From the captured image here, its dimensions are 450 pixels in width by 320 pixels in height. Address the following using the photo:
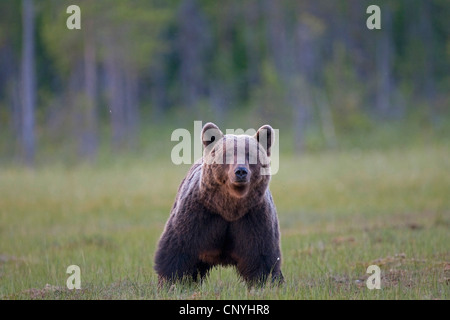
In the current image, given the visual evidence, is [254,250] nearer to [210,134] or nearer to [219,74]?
[210,134]

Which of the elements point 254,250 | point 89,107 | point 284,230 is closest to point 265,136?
point 254,250

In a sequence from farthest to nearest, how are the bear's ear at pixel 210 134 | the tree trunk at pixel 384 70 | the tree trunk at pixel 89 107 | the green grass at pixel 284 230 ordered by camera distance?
1. the tree trunk at pixel 384 70
2. the tree trunk at pixel 89 107
3. the green grass at pixel 284 230
4. the bear's ear at pixel 210 134

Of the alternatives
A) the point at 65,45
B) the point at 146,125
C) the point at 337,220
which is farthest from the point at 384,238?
the point at 146,125

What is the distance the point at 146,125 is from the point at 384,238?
119 feet

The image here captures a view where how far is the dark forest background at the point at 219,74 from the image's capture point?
31703 millimetres

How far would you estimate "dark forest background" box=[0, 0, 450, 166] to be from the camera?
1248 inches

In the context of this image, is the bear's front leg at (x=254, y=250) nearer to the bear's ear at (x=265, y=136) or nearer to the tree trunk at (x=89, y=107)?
the bear's ear at (x=265, y=136)

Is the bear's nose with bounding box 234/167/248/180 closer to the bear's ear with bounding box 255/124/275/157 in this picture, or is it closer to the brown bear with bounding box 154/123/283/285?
the brown bear with bounding box 154/123/283/285

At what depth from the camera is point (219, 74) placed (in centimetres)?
4366

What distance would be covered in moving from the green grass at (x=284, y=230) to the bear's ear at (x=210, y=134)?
59.3 inches

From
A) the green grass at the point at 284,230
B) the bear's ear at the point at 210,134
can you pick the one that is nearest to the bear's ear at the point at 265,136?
the bear's ear at the point at 210,134

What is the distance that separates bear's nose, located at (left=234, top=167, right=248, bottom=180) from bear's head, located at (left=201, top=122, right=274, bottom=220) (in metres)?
0.06

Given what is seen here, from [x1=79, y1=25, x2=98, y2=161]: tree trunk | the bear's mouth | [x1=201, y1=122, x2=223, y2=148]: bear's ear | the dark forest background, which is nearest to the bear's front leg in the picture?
the bear's mouth

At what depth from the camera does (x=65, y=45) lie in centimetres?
3139
